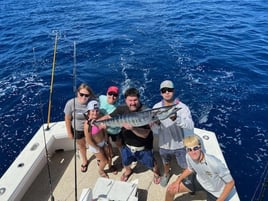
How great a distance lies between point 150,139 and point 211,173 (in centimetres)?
105

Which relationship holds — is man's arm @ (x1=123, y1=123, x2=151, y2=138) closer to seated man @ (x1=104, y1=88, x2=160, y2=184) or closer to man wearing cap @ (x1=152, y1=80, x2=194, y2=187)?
seated man @ (x1=104, y1=88, x2=160, y2=184)

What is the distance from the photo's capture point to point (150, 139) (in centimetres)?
402

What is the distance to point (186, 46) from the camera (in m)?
11.1

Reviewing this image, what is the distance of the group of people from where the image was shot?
3252mm

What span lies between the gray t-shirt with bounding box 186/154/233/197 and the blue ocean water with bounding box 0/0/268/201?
233cm

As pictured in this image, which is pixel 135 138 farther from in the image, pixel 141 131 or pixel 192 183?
pixel 192 183

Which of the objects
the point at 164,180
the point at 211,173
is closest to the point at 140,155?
the point at 164,180

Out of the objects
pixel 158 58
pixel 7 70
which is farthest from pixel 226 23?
pixel 7 70

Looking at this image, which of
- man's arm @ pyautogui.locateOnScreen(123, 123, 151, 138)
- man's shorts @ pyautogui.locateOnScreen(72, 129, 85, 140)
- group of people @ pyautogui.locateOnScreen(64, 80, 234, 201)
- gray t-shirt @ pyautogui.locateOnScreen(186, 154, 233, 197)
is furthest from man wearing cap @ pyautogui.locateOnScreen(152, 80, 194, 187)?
man's shorts @ pyautogui.locateOnScreen(72, 129, 85, 140)

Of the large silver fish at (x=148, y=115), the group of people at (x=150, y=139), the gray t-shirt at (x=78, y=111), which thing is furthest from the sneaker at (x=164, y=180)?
the gray t-shirt at (x=78, y=111)

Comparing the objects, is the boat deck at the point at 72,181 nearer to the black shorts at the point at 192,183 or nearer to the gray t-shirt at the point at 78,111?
the black shorts at the point at 192,183

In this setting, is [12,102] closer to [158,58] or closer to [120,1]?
[158,58]

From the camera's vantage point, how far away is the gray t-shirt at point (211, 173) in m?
3.14

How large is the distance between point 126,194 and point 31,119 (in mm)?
4805
